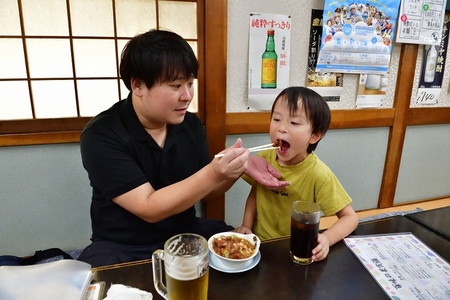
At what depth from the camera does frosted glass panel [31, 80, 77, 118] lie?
1.95 meters

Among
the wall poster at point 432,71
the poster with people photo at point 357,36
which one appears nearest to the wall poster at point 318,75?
the poster with people photo at point 357,36

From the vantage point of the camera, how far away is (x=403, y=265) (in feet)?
3.10

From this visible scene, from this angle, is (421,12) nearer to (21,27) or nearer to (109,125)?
(109,125)

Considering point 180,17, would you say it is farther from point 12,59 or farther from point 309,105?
point 309,105

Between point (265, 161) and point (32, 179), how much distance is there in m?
1.51

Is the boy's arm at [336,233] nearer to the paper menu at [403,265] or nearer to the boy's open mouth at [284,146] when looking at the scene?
the paper menu at [403,265]

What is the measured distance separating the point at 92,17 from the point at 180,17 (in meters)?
0.53

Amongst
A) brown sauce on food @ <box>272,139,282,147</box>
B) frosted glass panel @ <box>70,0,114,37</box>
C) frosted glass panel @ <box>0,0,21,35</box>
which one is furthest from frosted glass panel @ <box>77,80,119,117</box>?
brown sauce on food @ <box>272,139,282,147</box>

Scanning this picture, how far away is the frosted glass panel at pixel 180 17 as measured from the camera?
202 centimetres

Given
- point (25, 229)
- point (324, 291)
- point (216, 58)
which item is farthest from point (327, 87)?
point (25, 229)

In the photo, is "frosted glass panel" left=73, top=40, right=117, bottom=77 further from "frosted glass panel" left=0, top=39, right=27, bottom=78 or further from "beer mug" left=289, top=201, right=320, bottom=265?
"beer mug" left=289, top=201, right=320, bottom=265

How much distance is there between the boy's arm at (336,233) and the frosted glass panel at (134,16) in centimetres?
161

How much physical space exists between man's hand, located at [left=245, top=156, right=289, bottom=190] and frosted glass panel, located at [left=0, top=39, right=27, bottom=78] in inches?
58.9

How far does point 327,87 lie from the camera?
2.43m
